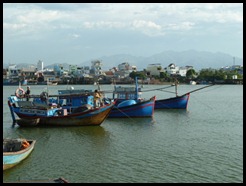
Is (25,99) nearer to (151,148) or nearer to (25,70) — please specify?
(151,148)

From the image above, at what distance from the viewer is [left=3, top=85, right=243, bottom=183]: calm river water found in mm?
11711

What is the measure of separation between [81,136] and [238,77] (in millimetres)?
82232

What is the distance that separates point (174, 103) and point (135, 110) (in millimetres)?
7347

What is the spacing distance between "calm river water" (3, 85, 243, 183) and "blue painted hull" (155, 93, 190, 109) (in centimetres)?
813

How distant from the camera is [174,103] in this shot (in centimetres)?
3117

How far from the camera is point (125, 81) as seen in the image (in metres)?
100

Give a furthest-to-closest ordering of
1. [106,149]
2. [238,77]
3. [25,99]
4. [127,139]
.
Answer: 1. [238,77]
2. [25,99]
3. [127,139]
4. [106,149]

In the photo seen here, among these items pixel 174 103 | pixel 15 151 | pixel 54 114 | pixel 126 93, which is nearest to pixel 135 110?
pixel 126 93

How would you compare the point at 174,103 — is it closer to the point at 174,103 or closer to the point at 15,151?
the point at 174,103

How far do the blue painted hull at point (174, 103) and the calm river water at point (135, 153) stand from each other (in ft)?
26.7

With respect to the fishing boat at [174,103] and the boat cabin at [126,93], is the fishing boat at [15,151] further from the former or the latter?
the fishing boat at [174,103]

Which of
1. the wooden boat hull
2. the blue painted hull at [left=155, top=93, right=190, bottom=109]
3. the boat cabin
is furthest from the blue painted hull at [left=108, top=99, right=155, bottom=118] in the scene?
the blue painted hull at [left=155, top=93, right=190, bottom=109]

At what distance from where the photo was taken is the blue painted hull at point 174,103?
31.1 m

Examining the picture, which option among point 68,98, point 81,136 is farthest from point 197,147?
point 68,98
